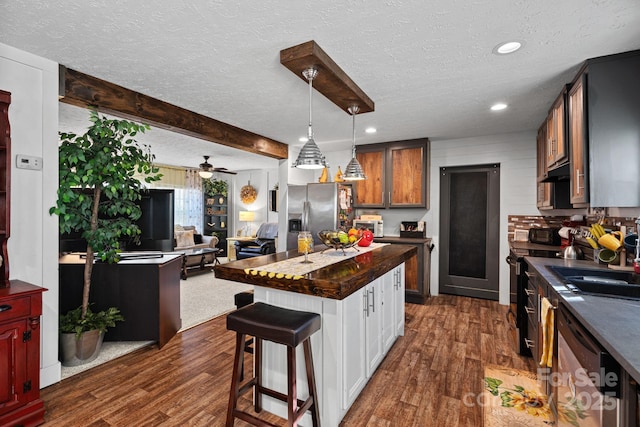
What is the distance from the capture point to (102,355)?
9.23ft

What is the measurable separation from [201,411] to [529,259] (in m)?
2.82

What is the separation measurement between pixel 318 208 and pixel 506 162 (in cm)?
283

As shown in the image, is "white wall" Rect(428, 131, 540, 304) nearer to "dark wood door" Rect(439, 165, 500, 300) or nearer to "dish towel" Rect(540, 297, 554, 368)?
"dark wood door" Rect(439, 165, 500, 300)

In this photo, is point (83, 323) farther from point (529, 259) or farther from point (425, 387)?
point (529, 259)

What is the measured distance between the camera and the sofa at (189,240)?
702cm

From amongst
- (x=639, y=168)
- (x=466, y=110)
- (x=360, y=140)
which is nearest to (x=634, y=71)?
(x=639, y=168)

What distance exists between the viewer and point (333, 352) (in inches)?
72.9

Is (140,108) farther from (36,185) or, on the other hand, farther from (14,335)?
(14,335)

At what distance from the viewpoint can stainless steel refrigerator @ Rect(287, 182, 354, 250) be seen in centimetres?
498

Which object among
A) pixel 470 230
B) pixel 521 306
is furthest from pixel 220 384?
pixel 470 230

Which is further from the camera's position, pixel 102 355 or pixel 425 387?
pixel 102 355

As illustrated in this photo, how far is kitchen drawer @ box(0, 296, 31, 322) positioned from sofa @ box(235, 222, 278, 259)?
16.3 feet

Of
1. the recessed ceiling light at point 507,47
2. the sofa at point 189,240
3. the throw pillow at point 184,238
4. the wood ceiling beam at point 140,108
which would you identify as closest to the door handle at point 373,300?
the recessed ceiling light at point 507,47

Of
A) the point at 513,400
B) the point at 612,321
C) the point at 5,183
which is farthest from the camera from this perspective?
the point at 513,400
